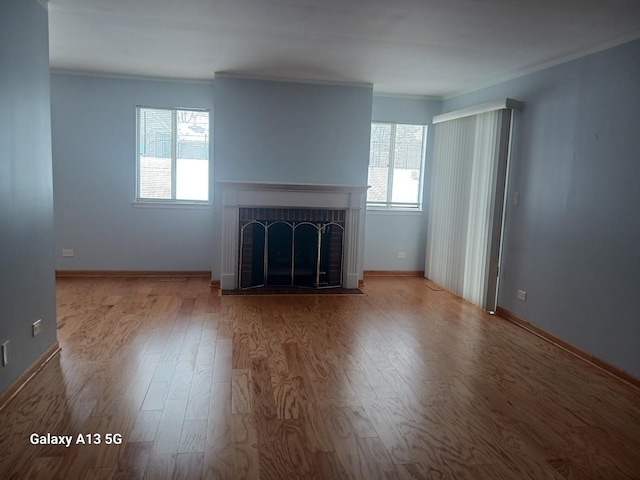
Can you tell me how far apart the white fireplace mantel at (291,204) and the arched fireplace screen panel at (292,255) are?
4.2 inches

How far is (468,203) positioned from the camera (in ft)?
17.1

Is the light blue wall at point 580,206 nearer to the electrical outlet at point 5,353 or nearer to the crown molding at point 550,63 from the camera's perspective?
the crown molding at point 550,63

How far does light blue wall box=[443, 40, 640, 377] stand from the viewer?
3221 mm

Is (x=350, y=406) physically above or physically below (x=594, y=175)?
below

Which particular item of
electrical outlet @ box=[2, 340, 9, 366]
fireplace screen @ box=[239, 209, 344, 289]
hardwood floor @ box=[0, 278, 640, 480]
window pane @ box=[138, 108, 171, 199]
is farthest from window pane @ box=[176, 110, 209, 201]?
electrical outlet @ box=[2, 340, 9, 366]

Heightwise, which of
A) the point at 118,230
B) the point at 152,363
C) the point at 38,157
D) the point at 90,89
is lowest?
the point at 152,363

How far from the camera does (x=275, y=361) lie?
3.29 meters

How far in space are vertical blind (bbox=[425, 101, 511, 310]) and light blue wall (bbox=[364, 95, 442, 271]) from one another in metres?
0.19

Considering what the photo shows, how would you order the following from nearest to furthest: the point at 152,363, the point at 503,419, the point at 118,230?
the point at 503,419 < the point at 152,363 < the point at 118,230

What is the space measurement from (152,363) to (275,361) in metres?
0.84

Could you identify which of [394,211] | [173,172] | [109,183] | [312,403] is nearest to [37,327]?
[312,403]

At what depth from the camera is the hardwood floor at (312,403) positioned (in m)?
2.13

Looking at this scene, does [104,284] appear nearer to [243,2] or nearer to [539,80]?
[243,2]

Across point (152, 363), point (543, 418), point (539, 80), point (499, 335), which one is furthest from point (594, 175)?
point (152, 363)
